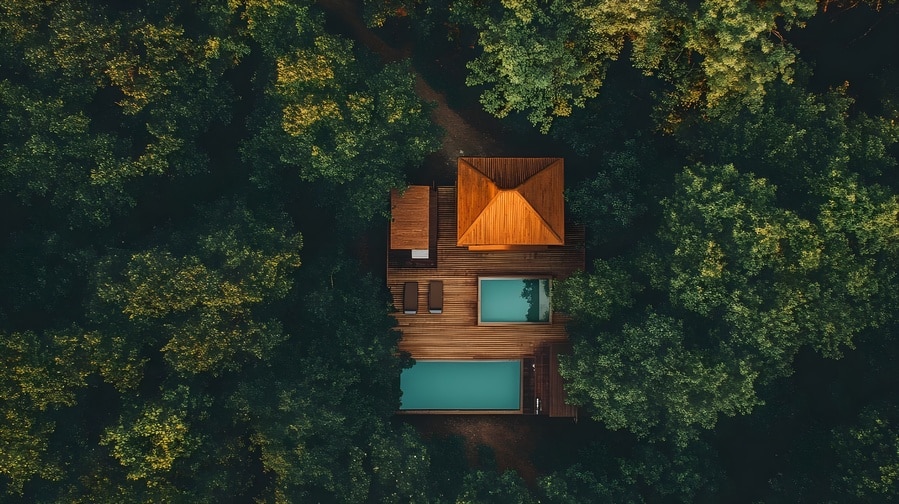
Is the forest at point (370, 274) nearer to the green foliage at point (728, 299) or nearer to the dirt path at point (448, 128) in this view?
the green foliage at point (728, 299)

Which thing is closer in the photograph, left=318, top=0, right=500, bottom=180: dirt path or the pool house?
the pool house

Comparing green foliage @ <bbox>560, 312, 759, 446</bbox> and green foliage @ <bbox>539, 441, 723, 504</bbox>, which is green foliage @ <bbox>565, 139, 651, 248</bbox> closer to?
green foliage @ <bbox>560, 312, 759, 446</bbox>

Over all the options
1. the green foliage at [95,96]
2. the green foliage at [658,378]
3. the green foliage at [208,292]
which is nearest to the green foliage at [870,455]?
the green foliage at [658,378]

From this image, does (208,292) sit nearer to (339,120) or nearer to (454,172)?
(339,120)

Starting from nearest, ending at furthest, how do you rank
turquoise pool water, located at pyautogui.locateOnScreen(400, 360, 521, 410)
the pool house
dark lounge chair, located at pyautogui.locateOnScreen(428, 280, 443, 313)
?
the pool house
dark lounge chair, located at pyautogui.locateOnScreen(428, 280, 443, 313)
turquoise pool water, located at pyautogui.locateOnScreen(400, 360, 521, 410)

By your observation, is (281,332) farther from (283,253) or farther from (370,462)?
(370,462)

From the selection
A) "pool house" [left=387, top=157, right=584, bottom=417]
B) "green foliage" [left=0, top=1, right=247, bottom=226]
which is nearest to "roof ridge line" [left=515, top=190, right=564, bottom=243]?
"pool house" [left=387, top=157, right=584, bottom=417]

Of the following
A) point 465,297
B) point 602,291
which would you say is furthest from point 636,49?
point 465,297
